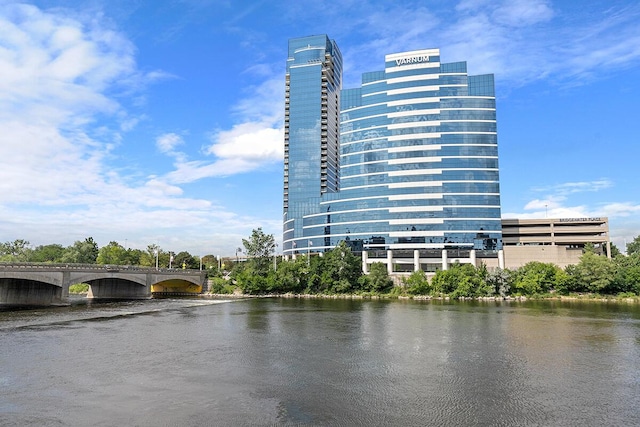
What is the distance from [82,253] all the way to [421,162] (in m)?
139

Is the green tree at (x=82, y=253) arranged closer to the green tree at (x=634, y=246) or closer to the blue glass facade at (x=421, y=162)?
the blue glass facade at (x=421, y=162)

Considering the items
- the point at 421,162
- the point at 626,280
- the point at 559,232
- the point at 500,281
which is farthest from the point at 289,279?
the point at 559,232

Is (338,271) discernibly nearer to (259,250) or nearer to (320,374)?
(259,250)

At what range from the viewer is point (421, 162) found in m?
159

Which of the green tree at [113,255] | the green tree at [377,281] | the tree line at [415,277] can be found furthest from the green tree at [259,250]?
the green tree at [113,255]

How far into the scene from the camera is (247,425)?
22.3m

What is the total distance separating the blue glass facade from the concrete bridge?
76061 mm

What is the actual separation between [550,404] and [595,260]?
10051 centimetres

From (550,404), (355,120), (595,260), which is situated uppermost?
(355,120)

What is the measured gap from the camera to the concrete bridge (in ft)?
268

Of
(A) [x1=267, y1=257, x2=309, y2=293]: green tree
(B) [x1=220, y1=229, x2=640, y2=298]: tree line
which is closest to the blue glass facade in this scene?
(B) [x1=220, y1=229, x2=640, y2=298]: tree line

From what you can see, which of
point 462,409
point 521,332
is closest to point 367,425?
point 462,409

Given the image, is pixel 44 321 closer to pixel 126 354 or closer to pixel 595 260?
pixel 126 354

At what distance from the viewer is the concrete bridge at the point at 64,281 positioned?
81.6 metres
